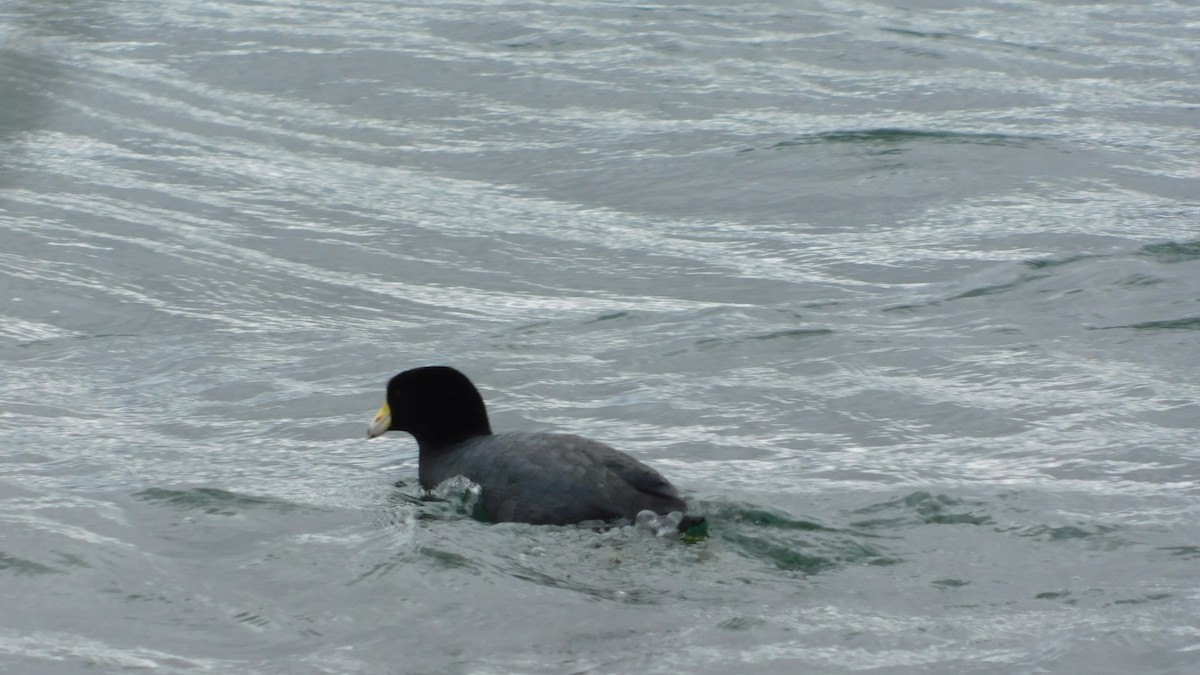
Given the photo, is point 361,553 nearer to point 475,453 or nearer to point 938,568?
point 475,453

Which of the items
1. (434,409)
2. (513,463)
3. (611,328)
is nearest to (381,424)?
(434,409)

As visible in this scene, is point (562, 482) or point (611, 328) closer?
point (562, 482)

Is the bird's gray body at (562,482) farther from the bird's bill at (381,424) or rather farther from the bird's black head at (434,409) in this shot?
the bird's bill at (381,424)

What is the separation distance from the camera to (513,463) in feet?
23.1

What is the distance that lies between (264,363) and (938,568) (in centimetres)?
458

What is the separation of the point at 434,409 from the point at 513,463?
0.70 m

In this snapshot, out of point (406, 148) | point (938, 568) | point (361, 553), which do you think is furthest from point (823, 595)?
point (406, 148)

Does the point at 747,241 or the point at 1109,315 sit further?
the point at 747,241

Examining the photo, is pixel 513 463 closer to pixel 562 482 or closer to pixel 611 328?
pixel 562 482

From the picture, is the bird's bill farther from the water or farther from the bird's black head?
the water

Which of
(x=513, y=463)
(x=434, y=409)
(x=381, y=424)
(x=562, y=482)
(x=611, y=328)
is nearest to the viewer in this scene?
(x=562, y=482)

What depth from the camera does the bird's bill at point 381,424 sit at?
308 inches

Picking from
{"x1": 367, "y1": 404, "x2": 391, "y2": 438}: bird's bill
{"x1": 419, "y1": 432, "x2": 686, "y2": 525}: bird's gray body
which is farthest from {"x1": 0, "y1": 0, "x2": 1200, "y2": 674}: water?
{"x1": 367, "y1": 404, "x2": 391, "y2": 438}: bird's bill

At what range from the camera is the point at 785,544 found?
6.66 m
